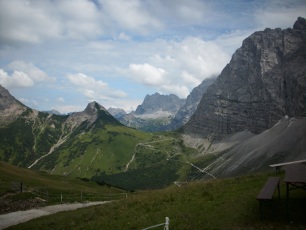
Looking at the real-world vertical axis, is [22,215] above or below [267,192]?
below

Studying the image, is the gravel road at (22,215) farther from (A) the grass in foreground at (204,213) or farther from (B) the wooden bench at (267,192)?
(B) the wooden bench at (267,192)

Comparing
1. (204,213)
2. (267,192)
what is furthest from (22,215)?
(267,192)

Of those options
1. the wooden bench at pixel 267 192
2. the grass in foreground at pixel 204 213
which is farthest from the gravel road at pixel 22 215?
the wooden bench at pixel 267 192

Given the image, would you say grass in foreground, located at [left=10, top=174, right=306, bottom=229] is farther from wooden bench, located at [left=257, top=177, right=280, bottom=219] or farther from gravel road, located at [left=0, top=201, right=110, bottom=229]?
gravel road, located at [left=0, top=201, right=110, bottom=229]

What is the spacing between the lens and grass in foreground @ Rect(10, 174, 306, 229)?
74.3 ft

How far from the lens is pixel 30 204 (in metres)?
50.1

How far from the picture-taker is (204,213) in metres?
26.0

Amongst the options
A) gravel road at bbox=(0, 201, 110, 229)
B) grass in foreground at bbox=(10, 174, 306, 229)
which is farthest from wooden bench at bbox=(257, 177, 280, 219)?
gravel road at bbox=(0, 201, 110, 229)

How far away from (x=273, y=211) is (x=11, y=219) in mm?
31705

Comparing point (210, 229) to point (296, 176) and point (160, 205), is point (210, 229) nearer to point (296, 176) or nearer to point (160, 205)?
point (296, 176)

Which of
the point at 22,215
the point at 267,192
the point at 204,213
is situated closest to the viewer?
the point at 267,192

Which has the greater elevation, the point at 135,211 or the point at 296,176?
the point at 296,176

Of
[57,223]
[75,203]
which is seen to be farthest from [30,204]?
[57,223]

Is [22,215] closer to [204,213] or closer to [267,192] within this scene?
[204,213]
